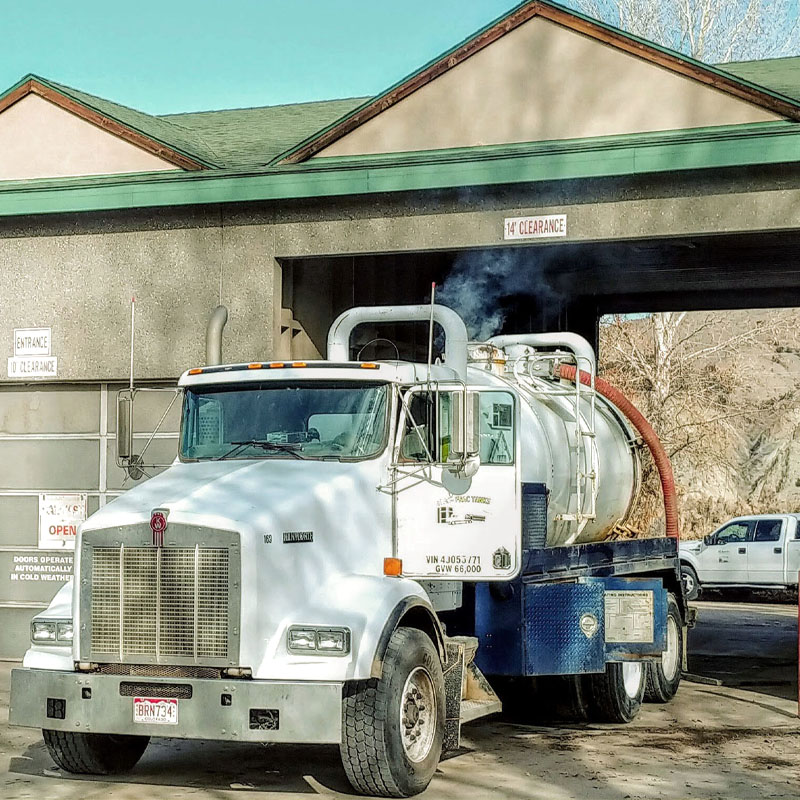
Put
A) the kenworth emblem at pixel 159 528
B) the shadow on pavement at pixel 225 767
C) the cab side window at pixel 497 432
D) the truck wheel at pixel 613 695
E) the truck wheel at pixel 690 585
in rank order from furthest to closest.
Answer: the truck wheel at pixel 690 585
the truck wheel at pixel 613 695
the cab side window at pixel 497 432
the shadow on pavement at pixel 225 767
the kenworth emblem at pixel 159 528

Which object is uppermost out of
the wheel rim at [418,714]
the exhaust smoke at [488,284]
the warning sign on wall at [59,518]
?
the exhaust smoke at [488,284]

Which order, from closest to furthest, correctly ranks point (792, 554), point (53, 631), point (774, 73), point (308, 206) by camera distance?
point (53, 631) < point (308, 206) < point (774, 73) < point (792, 554)

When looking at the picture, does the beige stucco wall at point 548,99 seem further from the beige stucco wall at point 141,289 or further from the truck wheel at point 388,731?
the truck wheel at point 388,731

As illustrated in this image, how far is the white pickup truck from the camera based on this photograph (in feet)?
91.8

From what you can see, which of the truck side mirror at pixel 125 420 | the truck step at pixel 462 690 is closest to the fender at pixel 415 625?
the truck step at pixel 462 690

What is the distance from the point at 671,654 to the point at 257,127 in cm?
982

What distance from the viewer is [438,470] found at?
1004 centimetres

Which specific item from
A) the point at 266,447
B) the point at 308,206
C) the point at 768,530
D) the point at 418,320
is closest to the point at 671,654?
the point at 418,320

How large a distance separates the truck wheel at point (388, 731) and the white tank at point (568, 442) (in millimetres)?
2667

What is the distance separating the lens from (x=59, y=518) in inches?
636

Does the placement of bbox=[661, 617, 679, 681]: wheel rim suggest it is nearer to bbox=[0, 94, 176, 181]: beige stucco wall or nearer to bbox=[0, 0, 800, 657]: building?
bbox=[0, 0, 800, 657]: building

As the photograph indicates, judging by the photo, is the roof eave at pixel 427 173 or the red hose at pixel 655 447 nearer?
the roof eave at pixel 427 173

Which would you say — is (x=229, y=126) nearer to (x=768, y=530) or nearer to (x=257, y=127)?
(x=257, y=127)

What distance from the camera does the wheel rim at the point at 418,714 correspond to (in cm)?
896
